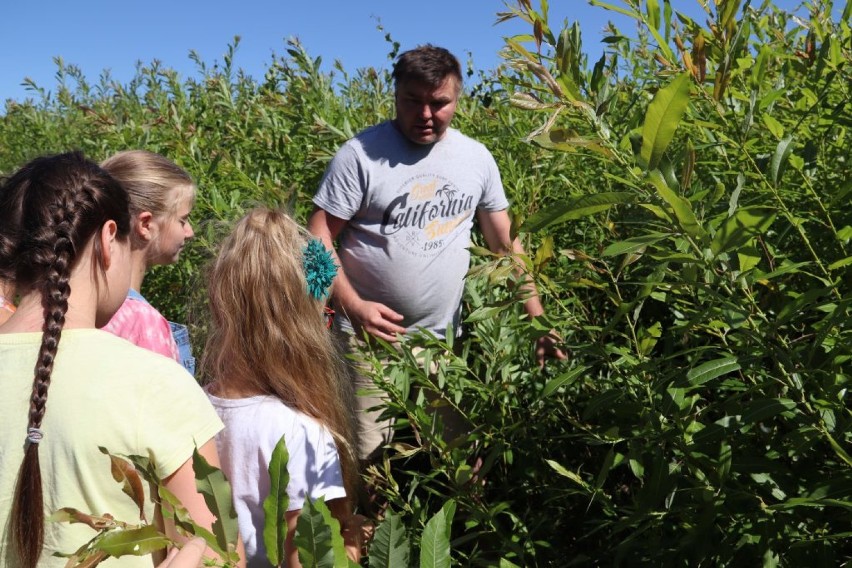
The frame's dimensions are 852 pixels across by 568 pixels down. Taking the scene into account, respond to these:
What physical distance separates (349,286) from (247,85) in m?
2.47

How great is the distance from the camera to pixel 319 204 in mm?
3766

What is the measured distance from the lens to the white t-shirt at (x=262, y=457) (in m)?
2.32

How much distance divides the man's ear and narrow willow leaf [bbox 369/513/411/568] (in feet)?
4.04

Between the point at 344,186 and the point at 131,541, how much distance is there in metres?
2.90

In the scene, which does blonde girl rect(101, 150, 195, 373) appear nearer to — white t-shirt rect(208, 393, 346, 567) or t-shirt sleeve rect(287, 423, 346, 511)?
white t-shirt rect(208, 393, 346, 567)

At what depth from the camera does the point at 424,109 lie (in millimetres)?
3719

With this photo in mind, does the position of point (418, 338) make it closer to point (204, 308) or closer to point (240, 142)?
point (204, 308)

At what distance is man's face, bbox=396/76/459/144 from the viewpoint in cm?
371

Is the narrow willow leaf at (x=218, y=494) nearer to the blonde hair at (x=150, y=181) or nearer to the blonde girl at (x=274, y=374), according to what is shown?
the blonde girl at (x=274, y=374)

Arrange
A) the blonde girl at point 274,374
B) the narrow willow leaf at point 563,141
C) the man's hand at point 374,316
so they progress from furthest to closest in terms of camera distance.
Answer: the man's hand at point 374,316
the blonde girl at point 274,374
the narrow willow leaf at point 563,141

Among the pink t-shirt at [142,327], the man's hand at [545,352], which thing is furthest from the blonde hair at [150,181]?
the man's hand at [545,352]

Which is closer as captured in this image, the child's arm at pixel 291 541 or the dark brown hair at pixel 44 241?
the dark brown hair at pixel 44 241

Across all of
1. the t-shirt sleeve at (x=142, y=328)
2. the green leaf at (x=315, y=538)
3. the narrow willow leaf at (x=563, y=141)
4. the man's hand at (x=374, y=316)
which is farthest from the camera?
the man's hand at (x=374, y=316)

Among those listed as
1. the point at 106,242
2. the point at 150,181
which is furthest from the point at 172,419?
the point at 150,181
